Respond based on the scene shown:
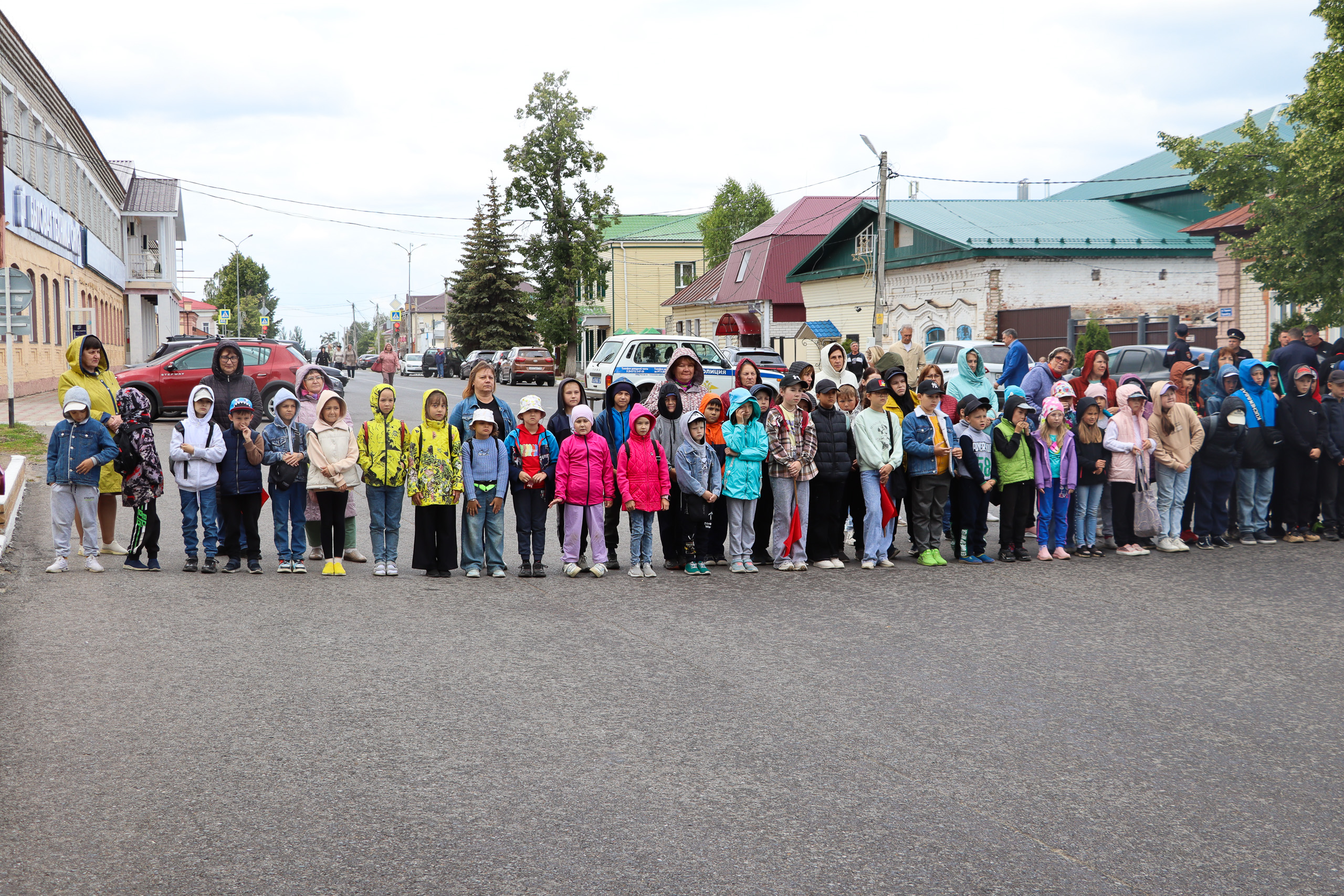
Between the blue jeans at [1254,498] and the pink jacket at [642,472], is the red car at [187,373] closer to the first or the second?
the pink jacket at [642,472]

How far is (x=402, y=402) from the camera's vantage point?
34.0m

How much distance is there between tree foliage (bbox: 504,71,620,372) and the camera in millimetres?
57312

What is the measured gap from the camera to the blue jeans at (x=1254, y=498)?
39.0 feet

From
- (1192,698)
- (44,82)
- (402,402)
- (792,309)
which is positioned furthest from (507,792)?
(792,309)

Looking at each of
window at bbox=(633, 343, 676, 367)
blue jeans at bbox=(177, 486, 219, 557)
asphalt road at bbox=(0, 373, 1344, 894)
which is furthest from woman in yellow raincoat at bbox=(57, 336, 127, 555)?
window at bbox=(633, 343, 676, 367)

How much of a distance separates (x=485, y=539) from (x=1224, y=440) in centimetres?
726

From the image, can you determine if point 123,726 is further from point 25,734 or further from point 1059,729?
point 1059,729

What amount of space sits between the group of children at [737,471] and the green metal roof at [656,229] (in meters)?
→ 57.3

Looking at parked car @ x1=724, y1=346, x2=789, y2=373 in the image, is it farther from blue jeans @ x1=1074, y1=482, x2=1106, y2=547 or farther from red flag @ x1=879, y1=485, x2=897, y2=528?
red flag @ x1=879, y1=485, x2=897, y2=528

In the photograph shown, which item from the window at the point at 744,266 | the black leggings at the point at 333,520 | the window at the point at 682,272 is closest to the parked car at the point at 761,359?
the black leggings at the point at 333,520

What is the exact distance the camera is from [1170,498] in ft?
37.8

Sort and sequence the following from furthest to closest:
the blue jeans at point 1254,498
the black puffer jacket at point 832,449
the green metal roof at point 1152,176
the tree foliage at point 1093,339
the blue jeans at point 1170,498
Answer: the green metal roof at point 1152,176 → the tree foliage at point 1093,339 → the blue jeans at point 1254,498 → the blue jeans at point 1170,498 → the black puffer jacket at point 832,449

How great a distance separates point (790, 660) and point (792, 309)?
4924cm

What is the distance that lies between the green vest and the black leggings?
5871 millimetres
